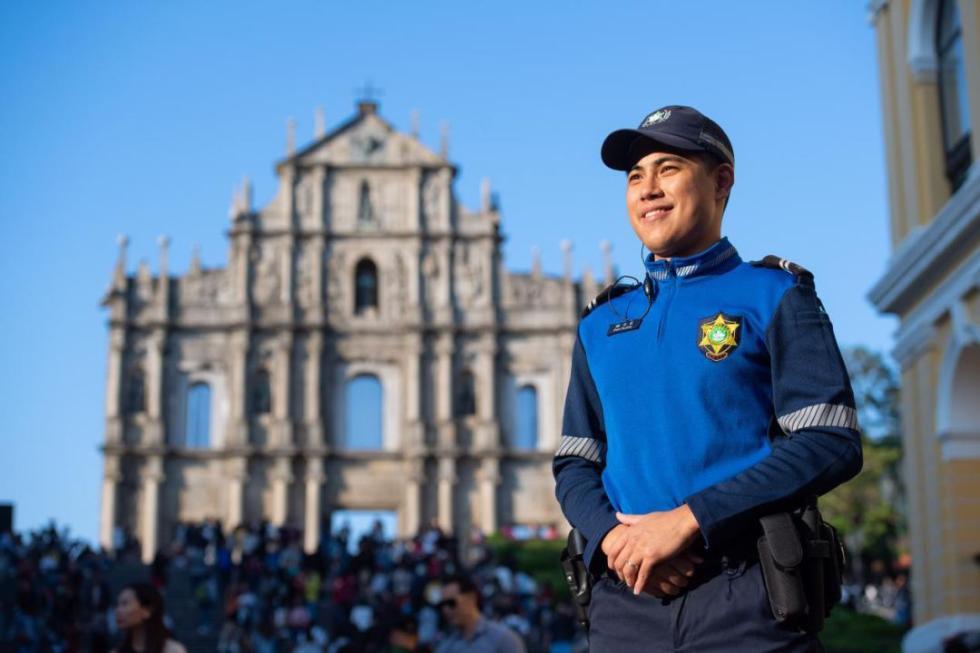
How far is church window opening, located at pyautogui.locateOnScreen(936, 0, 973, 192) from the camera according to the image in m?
13.9

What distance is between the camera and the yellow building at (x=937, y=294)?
43.2ft

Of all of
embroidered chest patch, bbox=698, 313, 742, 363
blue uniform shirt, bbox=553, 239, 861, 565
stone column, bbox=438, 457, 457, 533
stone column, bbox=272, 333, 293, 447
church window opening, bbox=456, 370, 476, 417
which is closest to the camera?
blue uniform shirt, bbox=553, 239, 861, 565

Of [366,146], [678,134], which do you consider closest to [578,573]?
[678,134]

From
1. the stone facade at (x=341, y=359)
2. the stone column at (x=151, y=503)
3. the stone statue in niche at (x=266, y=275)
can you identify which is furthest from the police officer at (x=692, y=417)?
the stone statue in niche at (x=266, y=275)

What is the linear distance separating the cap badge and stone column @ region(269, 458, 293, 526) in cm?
3790

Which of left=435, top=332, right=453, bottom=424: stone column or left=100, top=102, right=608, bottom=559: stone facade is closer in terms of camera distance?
left=100, top=102, right=608, bottom=559: stone facade

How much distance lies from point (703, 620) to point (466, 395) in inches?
1554

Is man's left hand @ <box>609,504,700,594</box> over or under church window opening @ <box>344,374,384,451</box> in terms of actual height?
under

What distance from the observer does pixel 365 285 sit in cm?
4353

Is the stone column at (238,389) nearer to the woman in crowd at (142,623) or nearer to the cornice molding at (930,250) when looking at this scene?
the cornice molding at (930,250)

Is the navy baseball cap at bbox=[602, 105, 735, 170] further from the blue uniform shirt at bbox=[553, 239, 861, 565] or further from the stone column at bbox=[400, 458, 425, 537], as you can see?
the stone column at bbox=[400, 458, 425, 537]

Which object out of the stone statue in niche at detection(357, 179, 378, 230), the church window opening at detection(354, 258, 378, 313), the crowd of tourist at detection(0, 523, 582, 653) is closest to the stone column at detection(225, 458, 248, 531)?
the church window opening at detection(354, 258, 378, 313)

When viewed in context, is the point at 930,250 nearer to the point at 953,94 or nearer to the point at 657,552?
the point at 953,94

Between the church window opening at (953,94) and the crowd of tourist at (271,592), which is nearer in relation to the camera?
the church window opening at (953,94)
